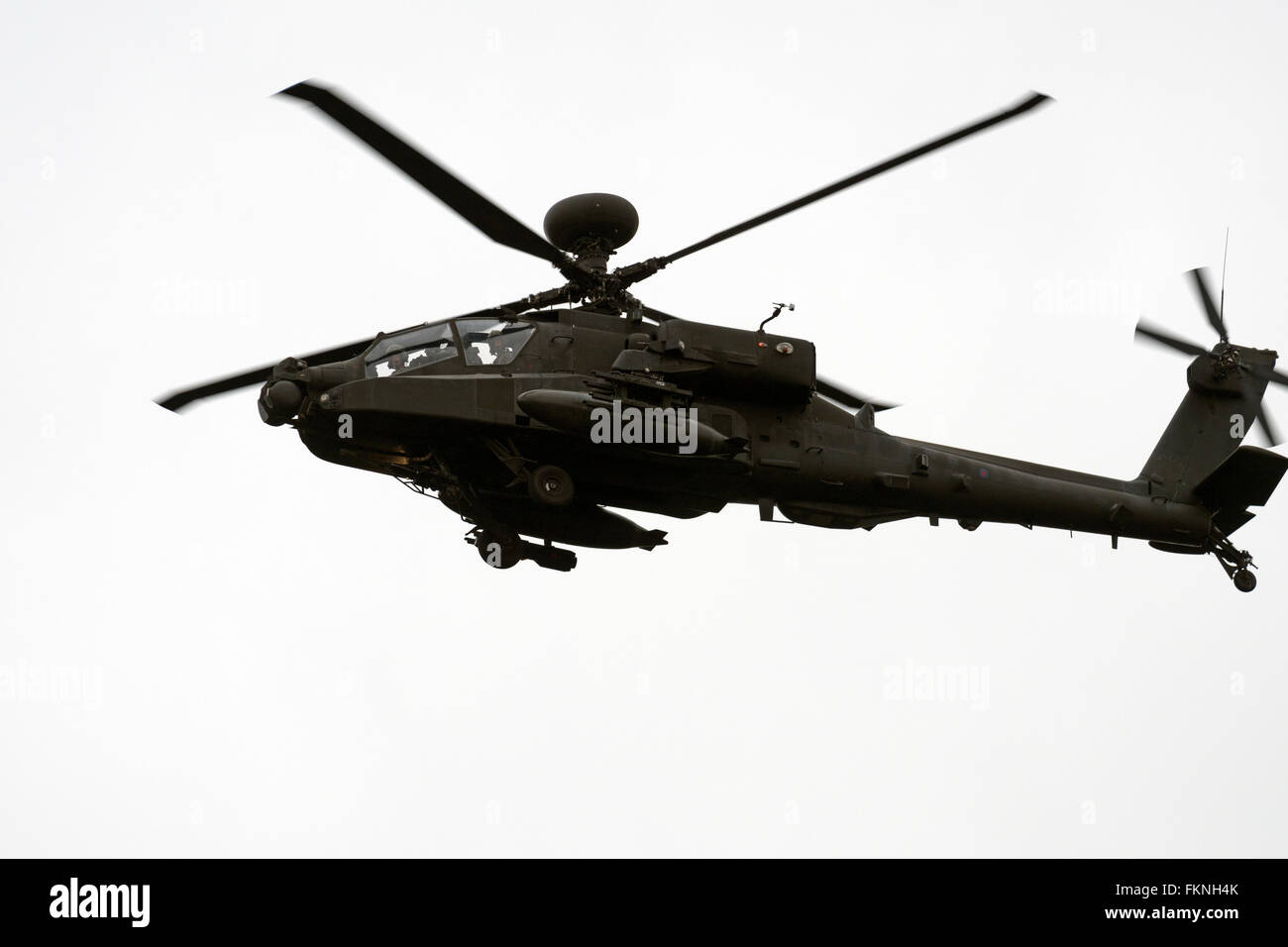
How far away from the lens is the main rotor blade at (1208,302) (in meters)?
17.7

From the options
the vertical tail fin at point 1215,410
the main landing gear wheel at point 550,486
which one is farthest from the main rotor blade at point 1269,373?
the main landing gear wheel at point 550,486

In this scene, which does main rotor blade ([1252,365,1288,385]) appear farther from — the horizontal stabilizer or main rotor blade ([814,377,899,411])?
main rotor blade ([814,377,899,411])

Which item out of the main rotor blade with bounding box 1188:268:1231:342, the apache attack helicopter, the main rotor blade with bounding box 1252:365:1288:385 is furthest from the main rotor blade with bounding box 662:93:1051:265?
the main rotor blade with bounding box 1252:365:1288:385

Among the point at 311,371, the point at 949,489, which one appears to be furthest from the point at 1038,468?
the point at 311,371

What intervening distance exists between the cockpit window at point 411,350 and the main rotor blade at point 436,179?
3.98 ft

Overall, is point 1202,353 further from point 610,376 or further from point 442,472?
point 442,472

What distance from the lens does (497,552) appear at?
1459cm

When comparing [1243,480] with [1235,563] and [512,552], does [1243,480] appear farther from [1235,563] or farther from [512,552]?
[512,552]

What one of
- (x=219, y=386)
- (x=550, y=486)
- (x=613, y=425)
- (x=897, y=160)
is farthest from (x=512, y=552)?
(x=897, y=160)

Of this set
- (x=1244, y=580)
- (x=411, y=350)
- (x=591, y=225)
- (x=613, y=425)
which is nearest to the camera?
(x=613, y=425)

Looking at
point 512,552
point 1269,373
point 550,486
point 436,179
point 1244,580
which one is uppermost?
point 436,179

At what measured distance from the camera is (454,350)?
14.1 metres

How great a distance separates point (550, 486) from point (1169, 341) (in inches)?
377

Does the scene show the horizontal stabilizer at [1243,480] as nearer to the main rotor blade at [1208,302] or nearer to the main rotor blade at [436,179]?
the main rotor blade at [1208,302]
